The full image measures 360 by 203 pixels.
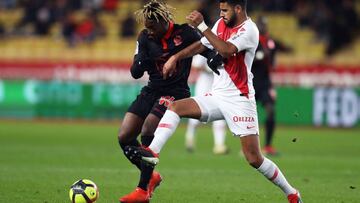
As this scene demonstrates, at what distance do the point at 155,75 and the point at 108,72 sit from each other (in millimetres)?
18709

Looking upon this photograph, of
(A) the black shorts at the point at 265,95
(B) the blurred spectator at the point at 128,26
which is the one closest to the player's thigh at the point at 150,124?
(A) the black shorts at the point at 265,95

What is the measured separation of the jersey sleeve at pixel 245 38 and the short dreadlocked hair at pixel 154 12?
44.3 inches

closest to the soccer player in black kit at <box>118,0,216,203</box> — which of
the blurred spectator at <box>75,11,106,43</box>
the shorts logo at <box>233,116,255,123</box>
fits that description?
the shorts logo at <box>233,116,255,123</box>

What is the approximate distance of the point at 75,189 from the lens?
9.28 metres

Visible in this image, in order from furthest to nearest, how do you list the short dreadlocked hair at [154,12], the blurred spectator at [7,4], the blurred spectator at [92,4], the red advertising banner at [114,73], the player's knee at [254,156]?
the blurred spectator at [7,4] → the blurred spectator at [92,4] → the red advertising banner at [114,73] → the short dreadlocked hair at [154,12] → the player's knee at [254,156]

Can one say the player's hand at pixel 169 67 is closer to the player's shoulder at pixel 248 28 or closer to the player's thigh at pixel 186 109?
the player's thigh at pixel 186 109

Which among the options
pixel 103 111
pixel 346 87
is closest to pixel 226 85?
pixel 346 87

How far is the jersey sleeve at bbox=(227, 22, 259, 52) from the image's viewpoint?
9.24 m

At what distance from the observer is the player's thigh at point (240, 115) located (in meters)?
9.32

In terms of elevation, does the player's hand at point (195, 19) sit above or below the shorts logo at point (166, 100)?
above

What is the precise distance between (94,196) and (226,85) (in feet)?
6.14

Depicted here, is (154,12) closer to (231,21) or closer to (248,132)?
(231,21)

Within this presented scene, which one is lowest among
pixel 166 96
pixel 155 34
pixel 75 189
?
pixel 75 189

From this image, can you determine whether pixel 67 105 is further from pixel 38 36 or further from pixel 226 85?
pixel 226 85
